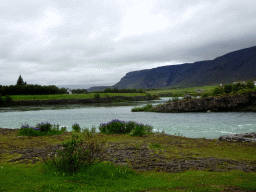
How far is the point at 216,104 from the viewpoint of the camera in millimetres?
42938

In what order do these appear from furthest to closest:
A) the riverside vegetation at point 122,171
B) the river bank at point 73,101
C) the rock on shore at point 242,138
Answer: the river bank at point 73,101 < the rock on shore at point 242,138 < the riverside vegetation at point 122,171

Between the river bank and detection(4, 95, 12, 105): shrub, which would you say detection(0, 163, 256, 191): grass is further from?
detection(4, 95, 12, 105): shrub

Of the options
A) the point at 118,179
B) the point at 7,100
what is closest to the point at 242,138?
the point at 118,179

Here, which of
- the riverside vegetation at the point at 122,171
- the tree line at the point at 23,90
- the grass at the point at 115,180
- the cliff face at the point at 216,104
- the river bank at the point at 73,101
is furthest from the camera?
the tree line at the point at 23,90

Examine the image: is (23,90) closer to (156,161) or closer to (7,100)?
(7,100)

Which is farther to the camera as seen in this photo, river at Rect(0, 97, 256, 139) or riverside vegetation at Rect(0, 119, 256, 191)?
river at Rect(0, 97, 256, 139)

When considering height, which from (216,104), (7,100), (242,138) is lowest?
(242,138)

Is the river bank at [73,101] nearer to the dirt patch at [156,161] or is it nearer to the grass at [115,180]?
the dirt patch at [156,161]

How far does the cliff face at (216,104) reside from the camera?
4072 cm

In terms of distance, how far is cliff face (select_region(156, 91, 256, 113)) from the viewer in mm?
40719

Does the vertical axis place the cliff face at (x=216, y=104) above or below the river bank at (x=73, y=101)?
below

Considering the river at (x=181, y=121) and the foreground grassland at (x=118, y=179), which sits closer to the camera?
the foreground grassland at (x=118, y=179)

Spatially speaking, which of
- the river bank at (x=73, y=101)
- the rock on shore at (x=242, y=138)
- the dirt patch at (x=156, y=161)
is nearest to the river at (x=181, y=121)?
the rock on shore at (x=242, y=138)

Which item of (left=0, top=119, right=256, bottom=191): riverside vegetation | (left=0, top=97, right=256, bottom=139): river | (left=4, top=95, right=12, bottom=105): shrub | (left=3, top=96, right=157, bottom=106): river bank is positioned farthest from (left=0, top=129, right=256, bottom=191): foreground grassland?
(left=4, top=95, right=12, bottom=105): shrub
